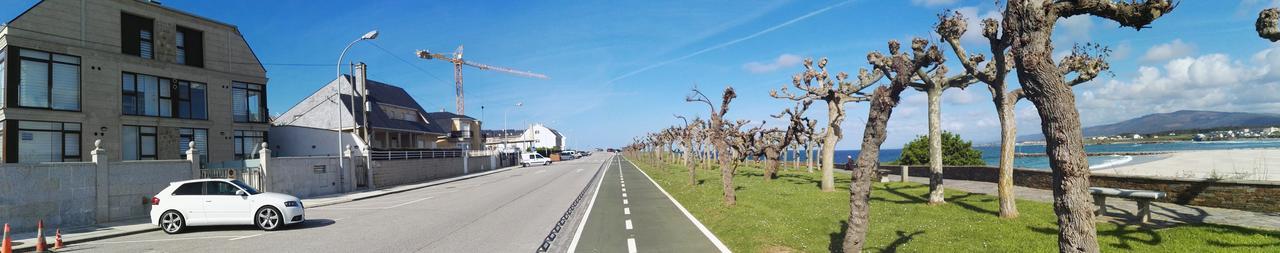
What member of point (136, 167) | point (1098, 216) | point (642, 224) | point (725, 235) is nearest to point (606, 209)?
point (642, 224)

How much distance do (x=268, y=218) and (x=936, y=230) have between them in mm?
14490

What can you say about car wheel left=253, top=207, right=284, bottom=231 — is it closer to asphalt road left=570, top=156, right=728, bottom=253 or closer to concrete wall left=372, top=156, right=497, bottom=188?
asphalt road left=570, top=156, right=728, bottom=253

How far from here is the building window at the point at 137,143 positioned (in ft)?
82.8

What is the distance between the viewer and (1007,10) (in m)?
5.84

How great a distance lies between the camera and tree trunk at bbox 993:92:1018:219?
41.1ft

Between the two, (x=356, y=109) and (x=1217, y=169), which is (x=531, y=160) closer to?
(x=356, y=109)

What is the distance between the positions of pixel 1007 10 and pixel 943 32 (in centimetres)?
825

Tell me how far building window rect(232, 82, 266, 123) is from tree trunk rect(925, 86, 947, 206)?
99.0 ft

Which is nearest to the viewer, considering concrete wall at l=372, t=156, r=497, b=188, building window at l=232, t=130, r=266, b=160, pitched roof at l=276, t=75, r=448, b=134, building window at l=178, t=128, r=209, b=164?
building window at l=178, t=128, r=209, b=164

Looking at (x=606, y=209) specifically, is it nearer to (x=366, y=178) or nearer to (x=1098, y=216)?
(x=1098, y=216)

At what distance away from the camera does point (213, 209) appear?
48.8ft

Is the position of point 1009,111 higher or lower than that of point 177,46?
lower

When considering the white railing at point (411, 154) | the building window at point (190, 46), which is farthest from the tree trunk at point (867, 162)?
the white railing at point (411, 154)

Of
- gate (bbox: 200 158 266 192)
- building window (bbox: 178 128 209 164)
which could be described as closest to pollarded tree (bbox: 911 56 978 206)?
gate (bbox: 200 158 266 192)
